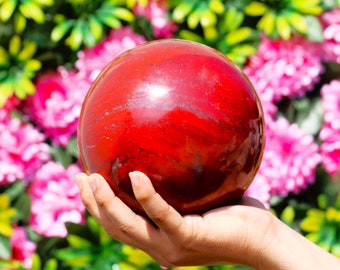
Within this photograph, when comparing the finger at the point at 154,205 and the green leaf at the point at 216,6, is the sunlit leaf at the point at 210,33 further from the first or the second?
the finger at the point at 154,205

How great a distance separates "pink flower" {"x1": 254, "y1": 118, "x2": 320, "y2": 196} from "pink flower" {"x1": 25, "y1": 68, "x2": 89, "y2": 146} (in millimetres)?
770

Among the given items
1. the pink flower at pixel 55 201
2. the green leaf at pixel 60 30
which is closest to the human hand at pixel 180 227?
the pink flower at pixel 55 201

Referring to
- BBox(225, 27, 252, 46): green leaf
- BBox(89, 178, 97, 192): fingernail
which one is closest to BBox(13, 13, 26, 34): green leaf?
BBox(225, 27, 252, 46): green leaf

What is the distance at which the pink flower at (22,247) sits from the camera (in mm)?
2969

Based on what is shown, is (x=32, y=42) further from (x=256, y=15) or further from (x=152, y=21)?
(x=256, y=15)

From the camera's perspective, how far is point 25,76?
2.99 meters

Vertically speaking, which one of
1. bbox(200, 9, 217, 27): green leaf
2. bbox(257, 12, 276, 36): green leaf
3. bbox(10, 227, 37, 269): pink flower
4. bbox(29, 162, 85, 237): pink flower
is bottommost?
bbox(10, 227, 37, 269): pink flower

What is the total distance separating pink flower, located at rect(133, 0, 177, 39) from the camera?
2.98m

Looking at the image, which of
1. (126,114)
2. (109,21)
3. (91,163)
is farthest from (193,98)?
(109,21)

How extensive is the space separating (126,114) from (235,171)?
11.4 inches

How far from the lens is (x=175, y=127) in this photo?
5.35 feet

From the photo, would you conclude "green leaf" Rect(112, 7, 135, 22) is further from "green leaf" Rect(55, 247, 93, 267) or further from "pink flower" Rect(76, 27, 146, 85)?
"green leaf" Rect(55, 247, 93, 267)

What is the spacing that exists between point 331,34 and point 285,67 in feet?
0.73

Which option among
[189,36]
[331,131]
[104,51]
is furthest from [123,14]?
[331,131]
